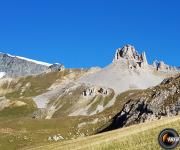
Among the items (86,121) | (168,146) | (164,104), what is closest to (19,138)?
(164,104)

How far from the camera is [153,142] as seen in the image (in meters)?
23.8

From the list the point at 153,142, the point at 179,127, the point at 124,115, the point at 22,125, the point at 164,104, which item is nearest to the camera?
the point at 153,142

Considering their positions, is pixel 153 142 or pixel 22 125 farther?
pixel 22 125

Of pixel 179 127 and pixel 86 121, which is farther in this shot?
pixel 86 121


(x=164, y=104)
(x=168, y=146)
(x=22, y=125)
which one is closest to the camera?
(x=168, y=146)

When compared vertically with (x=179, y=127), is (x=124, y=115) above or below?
above

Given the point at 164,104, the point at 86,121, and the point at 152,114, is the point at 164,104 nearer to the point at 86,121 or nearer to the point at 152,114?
the point at 152,114

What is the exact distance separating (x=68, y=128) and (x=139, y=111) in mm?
66414

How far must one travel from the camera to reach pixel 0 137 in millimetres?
116500

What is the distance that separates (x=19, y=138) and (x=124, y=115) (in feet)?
106

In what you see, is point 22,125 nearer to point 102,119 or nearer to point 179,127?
point 102,119

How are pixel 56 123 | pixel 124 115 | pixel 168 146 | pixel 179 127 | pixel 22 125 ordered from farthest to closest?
pixel 56 123, pixel 22 125, pixel 124 115, pixel 179 127, pixel 168 146

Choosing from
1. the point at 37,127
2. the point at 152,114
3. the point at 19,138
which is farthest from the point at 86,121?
the point at 152,114

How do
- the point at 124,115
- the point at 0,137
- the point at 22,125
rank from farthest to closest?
the point at 22,125, the point at 124,115, the point at 0,137
